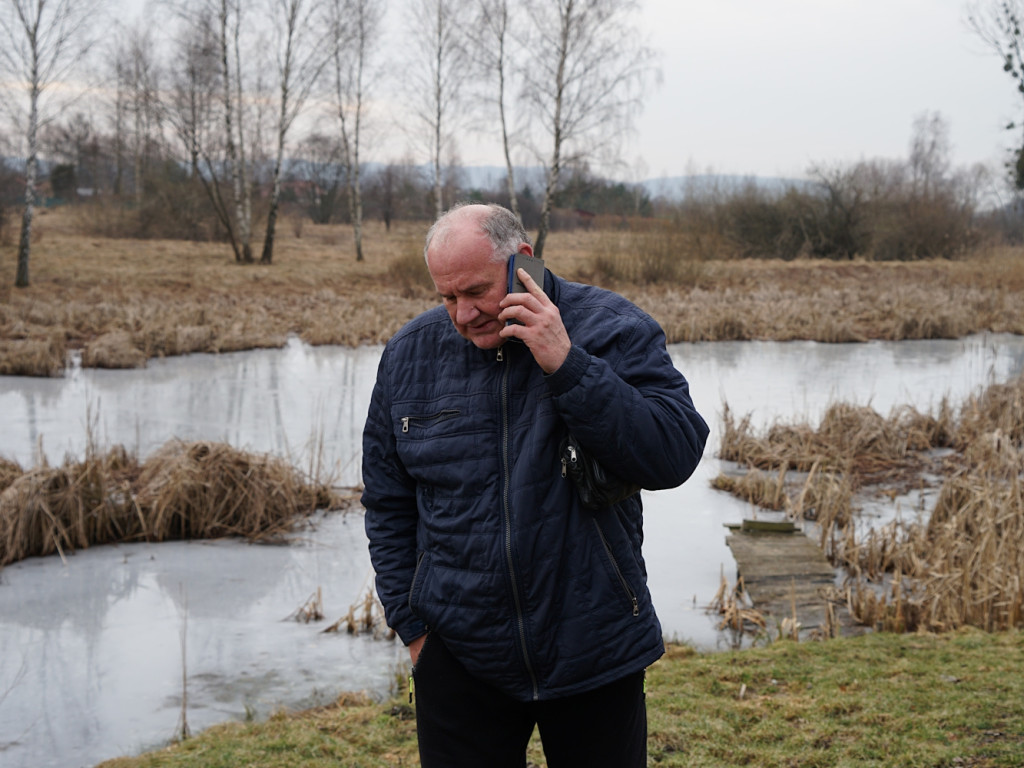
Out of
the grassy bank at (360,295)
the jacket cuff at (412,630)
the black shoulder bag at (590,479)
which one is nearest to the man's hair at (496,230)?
the black shoulder bag at (590,479)

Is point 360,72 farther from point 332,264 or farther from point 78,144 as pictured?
point 78,144

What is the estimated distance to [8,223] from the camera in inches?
973

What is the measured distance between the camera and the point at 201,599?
5242 millimetres

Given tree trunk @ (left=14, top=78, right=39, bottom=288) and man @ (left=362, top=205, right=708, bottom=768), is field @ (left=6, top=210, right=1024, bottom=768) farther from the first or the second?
tree trunk @ (left=14, top=78, right=39, bottom=288)

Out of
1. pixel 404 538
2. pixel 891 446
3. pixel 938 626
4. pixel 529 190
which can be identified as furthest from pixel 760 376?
pixel 529 190

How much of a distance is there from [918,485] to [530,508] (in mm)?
6558

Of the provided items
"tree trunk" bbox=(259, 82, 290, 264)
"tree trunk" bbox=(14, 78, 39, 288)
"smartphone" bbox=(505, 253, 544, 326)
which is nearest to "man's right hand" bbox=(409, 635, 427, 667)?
"smartphone" bbox=(505, 253, 544, 326)

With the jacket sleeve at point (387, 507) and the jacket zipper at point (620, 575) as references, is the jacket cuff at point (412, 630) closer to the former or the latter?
the jacket sleeve at point (387, 507)

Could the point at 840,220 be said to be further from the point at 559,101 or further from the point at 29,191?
the point at 29,191

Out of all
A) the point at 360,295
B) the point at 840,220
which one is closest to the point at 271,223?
the point at 360,295

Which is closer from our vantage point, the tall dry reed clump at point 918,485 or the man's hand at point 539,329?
the man's hand at point 539,329

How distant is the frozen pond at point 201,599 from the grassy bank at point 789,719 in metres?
0.44

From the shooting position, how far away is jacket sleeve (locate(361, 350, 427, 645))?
2049 mm

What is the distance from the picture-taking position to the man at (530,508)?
1763 millimetres
